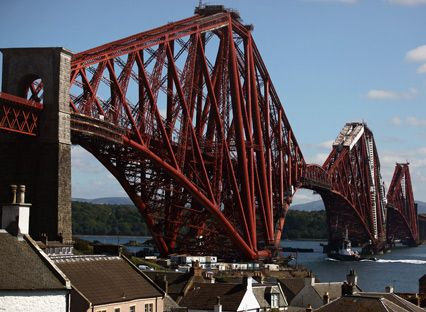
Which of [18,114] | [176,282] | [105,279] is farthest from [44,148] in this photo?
[105,279]

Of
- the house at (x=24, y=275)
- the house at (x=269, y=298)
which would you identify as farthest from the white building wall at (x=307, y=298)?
the house at (x=24, y=275)

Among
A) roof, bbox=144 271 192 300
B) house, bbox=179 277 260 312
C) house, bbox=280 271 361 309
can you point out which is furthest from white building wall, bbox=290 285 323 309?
roof, bbox=144 271 192 300

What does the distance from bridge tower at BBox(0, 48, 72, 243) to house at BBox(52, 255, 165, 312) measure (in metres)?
22.3

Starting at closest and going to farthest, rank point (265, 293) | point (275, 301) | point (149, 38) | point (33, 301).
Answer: point (33, 301) → point (265, 293) → point (275, 301) → point (149, 38)

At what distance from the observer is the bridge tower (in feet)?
211

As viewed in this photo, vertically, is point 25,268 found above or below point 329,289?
above

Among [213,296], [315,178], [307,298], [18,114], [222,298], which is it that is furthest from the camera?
[315,178]

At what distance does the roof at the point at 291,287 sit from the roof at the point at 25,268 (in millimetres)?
39145

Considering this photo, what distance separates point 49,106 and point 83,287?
32.1 m

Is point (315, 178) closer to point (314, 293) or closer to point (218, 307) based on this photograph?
point (314, 293)

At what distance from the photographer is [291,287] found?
74438mm

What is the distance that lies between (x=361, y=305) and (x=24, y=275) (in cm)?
1580

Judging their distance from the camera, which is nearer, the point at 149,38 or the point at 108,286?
the point at 108,286

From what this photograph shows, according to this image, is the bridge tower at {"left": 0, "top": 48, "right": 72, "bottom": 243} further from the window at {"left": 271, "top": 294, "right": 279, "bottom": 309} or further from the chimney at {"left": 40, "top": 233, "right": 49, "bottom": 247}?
the window at {"left": 271, "top": 294, "right": 279, "bottom": 309}
